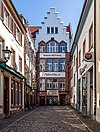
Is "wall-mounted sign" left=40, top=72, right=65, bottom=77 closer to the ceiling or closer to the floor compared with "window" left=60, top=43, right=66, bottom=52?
closer to the floor

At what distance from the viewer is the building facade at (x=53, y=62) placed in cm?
6625

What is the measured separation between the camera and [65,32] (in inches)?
2660

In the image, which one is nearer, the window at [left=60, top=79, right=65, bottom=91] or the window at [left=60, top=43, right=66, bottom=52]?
the window at [left=60, top=79, right=65, bottom=91]

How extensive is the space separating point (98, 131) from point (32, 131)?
2843 mm

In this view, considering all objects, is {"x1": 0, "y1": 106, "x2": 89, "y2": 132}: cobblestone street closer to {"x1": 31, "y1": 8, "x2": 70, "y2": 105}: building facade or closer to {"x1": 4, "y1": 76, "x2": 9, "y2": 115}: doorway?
{"x1": 4, "y1": 76, "x2": 9, "y2": 115}: doorway

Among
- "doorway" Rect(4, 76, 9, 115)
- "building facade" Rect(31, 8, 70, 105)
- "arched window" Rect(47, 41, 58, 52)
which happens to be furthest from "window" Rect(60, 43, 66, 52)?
"doorway" Rect(4, 76, 9, 115)

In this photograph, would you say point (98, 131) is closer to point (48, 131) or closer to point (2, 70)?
point (48, 131)

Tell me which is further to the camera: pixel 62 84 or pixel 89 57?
pixel 62 84

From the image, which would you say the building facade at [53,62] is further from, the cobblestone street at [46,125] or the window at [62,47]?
the cobblestone street at [46,125]

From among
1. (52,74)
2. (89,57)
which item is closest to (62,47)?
(52,74)

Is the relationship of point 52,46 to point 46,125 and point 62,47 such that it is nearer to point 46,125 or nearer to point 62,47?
point 62,47

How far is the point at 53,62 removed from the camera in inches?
2645

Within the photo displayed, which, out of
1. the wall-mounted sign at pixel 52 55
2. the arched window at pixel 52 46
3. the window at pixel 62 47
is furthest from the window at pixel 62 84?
the arched window at pixel 52 46

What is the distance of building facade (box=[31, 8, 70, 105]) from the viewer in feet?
217
